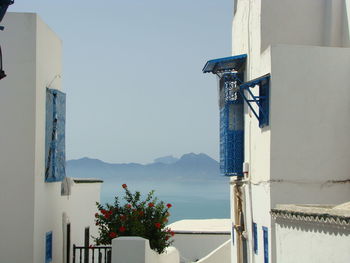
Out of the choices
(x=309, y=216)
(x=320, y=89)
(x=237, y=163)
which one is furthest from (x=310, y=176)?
(x=309, y=216)

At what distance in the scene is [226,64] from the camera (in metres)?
19.1

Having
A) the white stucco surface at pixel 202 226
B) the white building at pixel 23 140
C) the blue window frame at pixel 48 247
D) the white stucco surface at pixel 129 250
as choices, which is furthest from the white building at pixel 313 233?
the white stucco surface at pixel 202 226

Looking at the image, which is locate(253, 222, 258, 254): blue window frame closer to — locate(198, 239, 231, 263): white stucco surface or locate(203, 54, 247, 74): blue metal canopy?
locate(203, 54, 247, 74): blue metal canopy

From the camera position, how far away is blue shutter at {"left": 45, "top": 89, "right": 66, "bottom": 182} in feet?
53.8

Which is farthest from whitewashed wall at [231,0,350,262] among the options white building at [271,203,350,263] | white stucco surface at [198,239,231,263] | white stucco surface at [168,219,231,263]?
white stucco surface at [168,219,231,263]

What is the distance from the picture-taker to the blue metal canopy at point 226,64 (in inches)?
738

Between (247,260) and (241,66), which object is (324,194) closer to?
(247,260)

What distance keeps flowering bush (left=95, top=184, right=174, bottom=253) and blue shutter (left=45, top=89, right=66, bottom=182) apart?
135cm

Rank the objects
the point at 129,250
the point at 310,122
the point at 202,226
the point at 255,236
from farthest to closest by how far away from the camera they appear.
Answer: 1. the point at 202,226
2. the point at 255,236
3. the point at 310,122
4. the point at 129,250

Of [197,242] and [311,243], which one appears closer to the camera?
[311,243]

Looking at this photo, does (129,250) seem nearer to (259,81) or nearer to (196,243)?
(259,81)

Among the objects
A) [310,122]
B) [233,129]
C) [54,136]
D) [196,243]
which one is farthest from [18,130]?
[196,243]

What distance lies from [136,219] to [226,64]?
4912 mm

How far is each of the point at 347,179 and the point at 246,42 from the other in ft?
16.1
